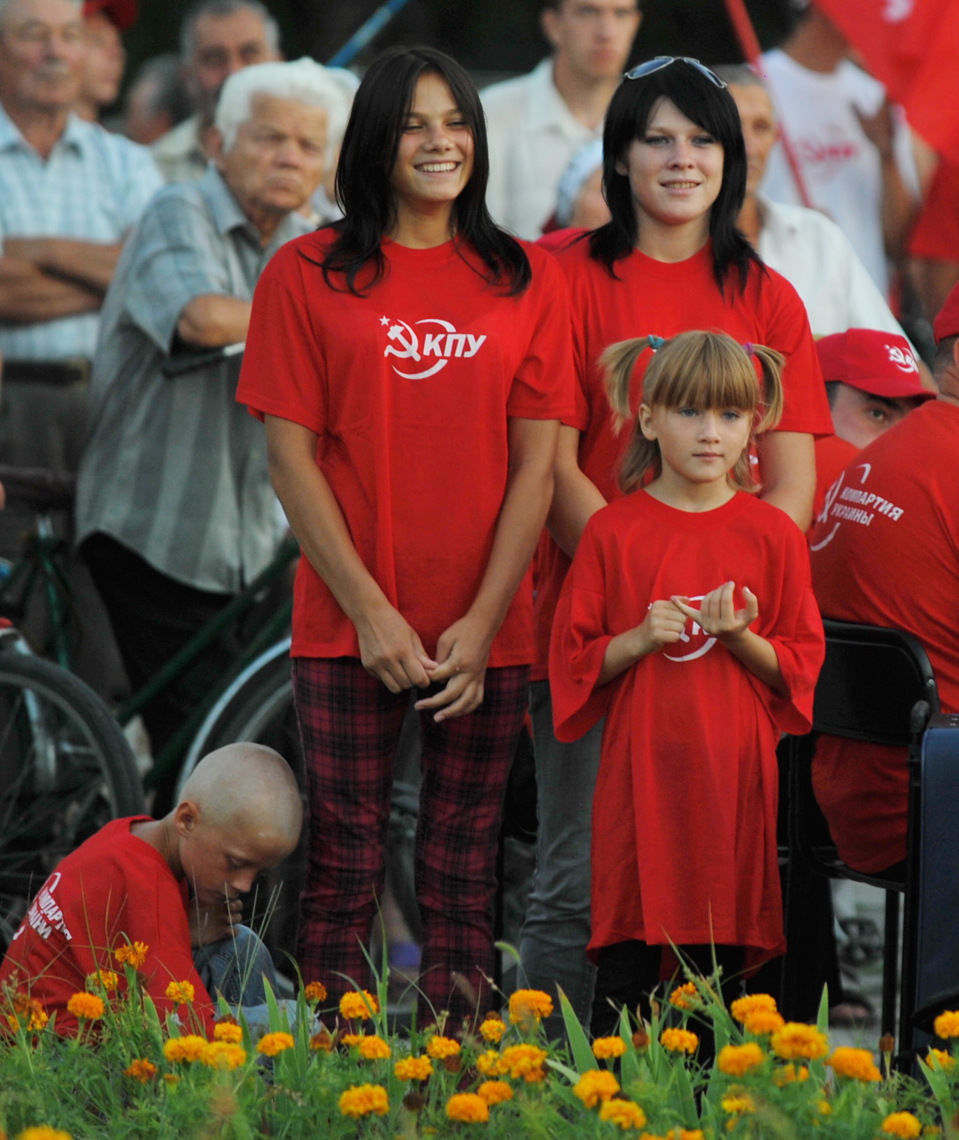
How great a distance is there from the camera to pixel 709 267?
11.2 ft

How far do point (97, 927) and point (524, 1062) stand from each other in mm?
1040

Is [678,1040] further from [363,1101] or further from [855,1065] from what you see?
[363,1101]

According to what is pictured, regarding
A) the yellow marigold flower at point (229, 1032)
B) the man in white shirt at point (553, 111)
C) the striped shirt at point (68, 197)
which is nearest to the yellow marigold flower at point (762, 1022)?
the yellow marigold flower at point (229, 1032)

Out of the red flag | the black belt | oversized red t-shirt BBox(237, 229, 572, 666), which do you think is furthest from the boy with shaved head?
the red flag

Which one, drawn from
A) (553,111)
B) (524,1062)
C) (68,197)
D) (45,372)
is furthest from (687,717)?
(553,111)

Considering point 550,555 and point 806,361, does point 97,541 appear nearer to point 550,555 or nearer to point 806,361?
point 550,555

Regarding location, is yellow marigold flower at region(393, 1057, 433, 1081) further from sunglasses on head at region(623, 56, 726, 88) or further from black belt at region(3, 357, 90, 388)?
black belt at region(3, 357, 90, 388)

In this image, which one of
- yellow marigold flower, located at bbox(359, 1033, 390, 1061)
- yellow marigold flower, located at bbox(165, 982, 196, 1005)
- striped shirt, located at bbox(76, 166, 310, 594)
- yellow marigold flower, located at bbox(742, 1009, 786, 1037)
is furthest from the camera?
striped shirt, located at bbox(76, 166, 310, 594)

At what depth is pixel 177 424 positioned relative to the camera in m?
4.64

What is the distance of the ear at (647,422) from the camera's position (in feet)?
10.4

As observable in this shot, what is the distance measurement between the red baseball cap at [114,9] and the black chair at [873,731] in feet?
15.7

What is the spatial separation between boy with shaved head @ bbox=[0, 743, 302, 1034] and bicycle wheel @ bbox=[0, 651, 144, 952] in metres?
0.88

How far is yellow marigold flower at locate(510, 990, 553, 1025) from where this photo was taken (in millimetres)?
2445

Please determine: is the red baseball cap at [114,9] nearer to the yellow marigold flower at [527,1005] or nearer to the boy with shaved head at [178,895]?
the boy with shaved head at [178,895]
